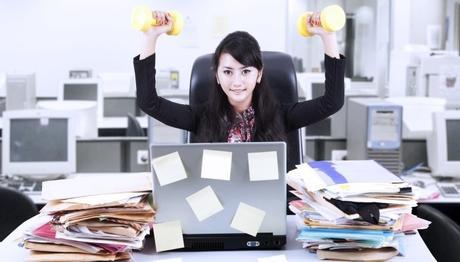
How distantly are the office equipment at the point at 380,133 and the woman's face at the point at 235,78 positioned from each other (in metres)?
1.39

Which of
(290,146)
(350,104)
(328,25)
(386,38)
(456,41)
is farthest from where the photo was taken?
(456,41)

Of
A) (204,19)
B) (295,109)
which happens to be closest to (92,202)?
(295,109)

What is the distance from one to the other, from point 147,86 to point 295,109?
1.94ft

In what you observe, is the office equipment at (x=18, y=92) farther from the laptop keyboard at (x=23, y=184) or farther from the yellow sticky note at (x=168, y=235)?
the yellow sticky note at (x=168, y=235)

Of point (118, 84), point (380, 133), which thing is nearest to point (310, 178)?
point (380, 133)

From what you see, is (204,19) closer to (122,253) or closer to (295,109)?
(295,109)

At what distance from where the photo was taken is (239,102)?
208 centimetres

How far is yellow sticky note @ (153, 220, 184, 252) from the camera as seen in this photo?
1466 mm

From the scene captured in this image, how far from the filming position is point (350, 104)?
11.6 feet

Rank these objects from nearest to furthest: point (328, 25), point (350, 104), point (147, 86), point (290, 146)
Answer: point (328, 25) → point (147, 86) → point (290, 146) → point (350, 104)

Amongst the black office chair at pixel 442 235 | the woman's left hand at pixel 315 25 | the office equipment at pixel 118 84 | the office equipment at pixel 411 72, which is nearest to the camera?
the woman's left hand at pixel 315 25

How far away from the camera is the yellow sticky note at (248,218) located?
146 centimetres

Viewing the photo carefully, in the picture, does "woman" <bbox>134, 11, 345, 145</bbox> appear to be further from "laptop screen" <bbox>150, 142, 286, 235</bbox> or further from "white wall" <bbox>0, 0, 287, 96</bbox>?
"white wall" <bbox>0, 0, 287, 96</bbox>

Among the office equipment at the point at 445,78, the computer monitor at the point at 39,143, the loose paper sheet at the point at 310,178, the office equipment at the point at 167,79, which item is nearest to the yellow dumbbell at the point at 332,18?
the loose paper sheet at the point at 310,178
